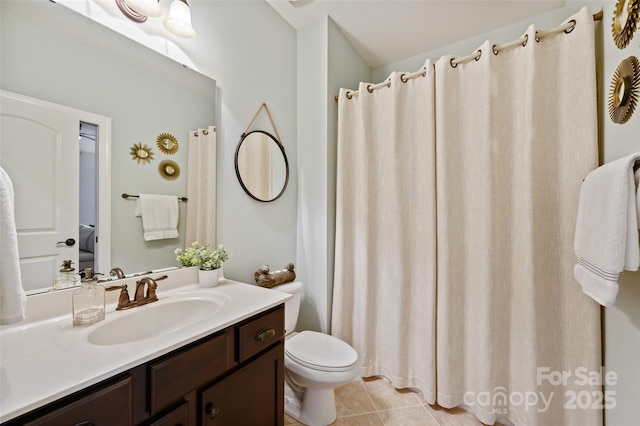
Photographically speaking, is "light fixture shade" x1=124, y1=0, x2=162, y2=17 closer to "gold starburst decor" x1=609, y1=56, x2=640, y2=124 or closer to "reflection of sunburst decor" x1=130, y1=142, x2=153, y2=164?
"reflection of sunburst decor" x1=130, y1=142, x2=153, y2=164

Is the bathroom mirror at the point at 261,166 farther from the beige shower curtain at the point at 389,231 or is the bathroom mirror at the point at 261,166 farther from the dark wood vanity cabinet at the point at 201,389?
the dark wood vanity cabinet at the point at 201,389

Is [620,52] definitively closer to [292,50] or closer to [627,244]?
[627,244]

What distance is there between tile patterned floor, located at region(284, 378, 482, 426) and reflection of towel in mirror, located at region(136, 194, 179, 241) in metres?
1.28

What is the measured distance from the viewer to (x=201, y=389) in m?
0.85

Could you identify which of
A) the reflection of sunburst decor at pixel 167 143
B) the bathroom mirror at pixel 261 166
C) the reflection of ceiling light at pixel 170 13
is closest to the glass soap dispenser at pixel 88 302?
the reflection of sunburst decor at pixel 167 143

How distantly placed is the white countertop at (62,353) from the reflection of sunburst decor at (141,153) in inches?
23.6

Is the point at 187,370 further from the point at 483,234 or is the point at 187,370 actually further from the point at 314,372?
the point at 483,234

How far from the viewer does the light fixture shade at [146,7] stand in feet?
3.60

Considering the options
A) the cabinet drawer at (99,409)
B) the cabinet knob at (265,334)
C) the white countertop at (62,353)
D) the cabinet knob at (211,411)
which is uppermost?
the white countertop at (62,353)

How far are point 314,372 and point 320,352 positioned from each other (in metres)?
0.14

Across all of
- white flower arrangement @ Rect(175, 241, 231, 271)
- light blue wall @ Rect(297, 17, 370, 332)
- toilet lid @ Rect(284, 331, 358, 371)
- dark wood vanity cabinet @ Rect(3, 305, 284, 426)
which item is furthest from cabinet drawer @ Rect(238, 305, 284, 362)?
light blue wall @ Rect(297, 17, 370, 332)

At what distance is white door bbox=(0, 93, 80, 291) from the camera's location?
86 cm

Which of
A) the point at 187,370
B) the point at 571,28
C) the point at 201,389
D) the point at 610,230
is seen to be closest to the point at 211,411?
the point at 201,389

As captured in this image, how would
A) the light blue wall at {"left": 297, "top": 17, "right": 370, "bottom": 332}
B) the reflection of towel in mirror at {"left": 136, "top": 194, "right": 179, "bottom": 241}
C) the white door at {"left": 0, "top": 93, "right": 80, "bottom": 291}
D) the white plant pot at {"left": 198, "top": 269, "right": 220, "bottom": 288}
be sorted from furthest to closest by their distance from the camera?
the light blue wall at {"left": 297, "top": 17, "right": 370, "bottom": 332}
the white plant pot at {"left": 198, "top": 269, "right": 220, "bottom": 288}
the reflection of towel in mirror at {"left": 136, "top": 194, "right": 179, "bottom": 241}
the white door at {"left": 0, "top": 93, "right": 80, "bottom": 291}
